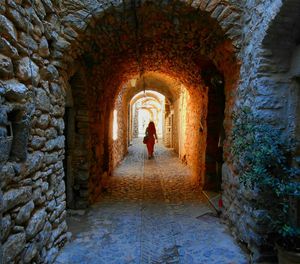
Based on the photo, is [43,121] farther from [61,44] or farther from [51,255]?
[51,255]

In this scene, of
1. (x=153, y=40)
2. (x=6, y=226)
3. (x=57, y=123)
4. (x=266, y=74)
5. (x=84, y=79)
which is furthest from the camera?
(x=153, y=40)

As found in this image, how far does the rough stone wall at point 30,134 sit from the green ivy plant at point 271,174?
2.07 m

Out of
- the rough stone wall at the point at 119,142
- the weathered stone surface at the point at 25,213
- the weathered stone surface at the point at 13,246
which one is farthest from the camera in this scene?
the rough stone wall at the point at 119,142

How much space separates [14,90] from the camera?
2129 millimetres

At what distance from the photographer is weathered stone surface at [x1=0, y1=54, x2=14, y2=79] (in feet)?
6.54

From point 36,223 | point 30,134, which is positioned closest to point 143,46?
point 30,134

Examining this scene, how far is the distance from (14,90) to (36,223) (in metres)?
1.29

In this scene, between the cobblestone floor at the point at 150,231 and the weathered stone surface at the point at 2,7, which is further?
the cobblestone floor at the point at 150,231

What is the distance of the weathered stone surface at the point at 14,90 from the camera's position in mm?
2043

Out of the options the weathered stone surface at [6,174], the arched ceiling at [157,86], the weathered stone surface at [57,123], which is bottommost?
the weathered stone surface at [6,174]

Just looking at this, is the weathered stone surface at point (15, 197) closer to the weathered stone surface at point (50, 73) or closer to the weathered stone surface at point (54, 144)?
the weathered stone surface at point (54, 144)

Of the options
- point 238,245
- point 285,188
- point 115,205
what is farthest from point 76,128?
point 285,188

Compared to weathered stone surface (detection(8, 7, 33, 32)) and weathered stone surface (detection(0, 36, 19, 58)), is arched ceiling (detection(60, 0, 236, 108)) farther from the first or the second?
weathered stone surface (detection(0, 36, 19, 58))

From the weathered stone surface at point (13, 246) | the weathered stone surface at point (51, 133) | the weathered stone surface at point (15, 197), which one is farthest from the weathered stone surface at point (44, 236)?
the weathered stone surface at point (51, 133)
